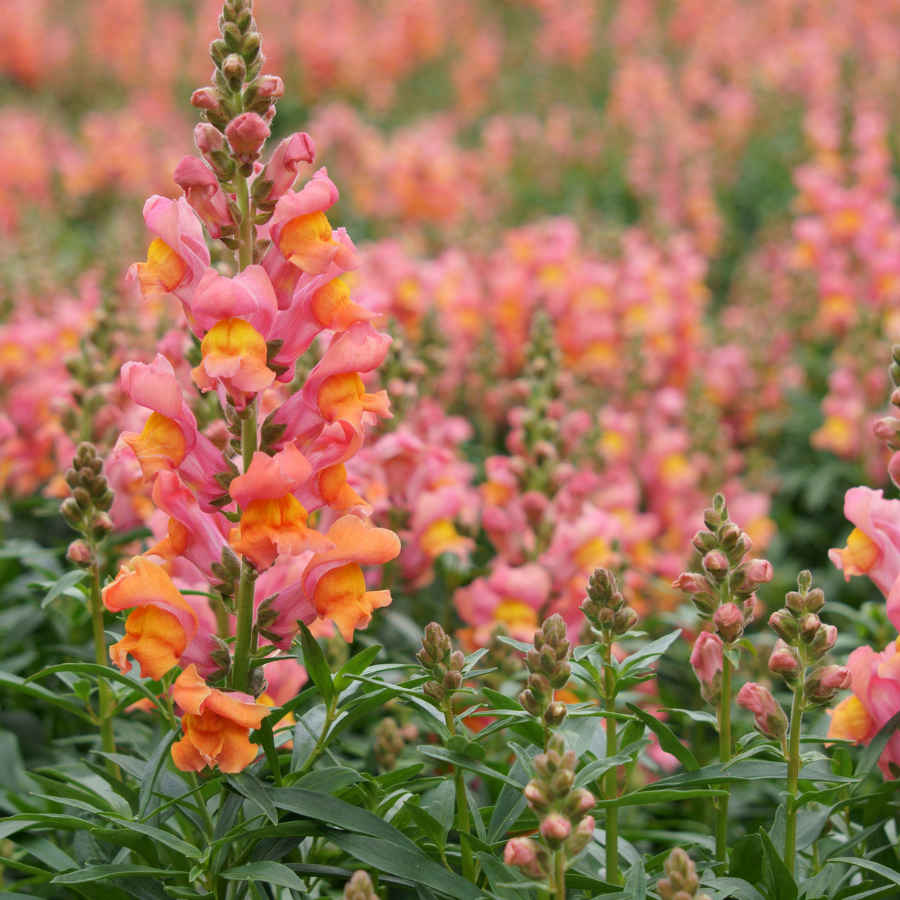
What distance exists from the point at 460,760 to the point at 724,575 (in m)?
0.51

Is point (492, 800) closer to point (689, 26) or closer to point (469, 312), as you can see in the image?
point (469, 312)

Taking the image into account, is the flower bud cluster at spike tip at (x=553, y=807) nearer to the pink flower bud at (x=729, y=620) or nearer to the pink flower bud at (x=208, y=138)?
the pink flower bud at (x=729, y=620)

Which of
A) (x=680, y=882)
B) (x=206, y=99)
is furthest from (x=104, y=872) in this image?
(x=206, y=99)

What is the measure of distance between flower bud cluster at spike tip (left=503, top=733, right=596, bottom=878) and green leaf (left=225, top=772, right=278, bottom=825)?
13.2 inches

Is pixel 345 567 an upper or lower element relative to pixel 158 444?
lower

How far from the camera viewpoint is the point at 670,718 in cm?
262

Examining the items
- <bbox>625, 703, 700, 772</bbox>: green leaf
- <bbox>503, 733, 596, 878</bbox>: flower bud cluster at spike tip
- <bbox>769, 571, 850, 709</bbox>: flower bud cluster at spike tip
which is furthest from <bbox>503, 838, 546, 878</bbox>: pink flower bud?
<bbox>769, 571, 850, 709</bbox>: flower bud cluster at spike tip

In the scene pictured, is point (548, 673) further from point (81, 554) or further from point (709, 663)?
point (81, 554)

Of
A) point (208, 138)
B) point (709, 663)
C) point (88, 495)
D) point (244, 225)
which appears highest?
point (208, 138)

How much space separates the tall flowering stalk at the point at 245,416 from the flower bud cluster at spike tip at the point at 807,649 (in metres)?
0.61

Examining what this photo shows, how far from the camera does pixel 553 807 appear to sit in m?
1.28

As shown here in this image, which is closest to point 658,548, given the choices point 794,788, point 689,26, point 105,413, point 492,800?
point 492,800

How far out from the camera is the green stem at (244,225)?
1502 millimetres

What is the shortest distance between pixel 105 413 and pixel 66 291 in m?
2.29
